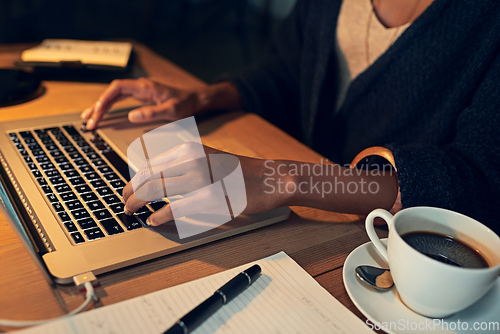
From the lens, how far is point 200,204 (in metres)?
0.55

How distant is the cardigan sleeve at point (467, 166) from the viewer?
60cm

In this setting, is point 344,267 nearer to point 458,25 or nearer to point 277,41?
point 458,25

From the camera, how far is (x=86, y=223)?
0.53 metres

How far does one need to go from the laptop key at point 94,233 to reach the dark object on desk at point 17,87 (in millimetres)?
521

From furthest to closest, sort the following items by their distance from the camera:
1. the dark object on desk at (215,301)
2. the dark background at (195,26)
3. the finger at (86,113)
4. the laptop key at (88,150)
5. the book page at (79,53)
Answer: the dark background at (195,26) < the book page at (79,53) < the finger at (86,113) < the laptop key at (88,150) < the dark object on desk at (215,301)

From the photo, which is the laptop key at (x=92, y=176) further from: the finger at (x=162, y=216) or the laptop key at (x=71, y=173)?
the finger at (x=162, y=216)

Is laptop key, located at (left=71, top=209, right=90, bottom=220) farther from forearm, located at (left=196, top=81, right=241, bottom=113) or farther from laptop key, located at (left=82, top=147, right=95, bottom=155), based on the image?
forearm, located at (left=196, top=81, right=241, bottom=113)

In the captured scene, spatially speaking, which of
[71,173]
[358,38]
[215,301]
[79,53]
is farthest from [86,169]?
[358,38]

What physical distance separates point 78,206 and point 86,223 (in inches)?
1.6

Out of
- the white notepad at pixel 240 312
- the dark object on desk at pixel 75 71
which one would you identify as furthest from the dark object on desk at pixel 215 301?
the dark object on desk at pixel 75 71

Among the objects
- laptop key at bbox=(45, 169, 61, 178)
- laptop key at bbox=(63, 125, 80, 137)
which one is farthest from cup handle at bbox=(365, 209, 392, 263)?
laptop key at bbox=(63, 125, 80, 137)

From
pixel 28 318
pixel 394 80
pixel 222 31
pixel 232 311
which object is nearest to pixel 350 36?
pixel 394 80

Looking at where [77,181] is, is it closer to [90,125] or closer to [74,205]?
[74,205]

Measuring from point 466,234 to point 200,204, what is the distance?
1.02 ft
